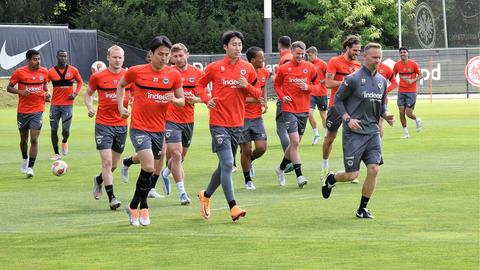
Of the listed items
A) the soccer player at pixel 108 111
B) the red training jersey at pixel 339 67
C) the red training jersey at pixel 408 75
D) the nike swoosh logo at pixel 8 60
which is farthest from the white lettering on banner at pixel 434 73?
the soccer player at pixel 108 111

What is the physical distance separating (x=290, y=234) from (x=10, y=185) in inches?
337

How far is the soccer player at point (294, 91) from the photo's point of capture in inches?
771

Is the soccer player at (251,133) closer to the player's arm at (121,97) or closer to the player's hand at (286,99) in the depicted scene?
the player's hand at (286,99)

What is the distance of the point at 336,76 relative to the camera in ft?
67.0

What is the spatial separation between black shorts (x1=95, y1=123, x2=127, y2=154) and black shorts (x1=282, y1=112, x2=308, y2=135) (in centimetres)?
346

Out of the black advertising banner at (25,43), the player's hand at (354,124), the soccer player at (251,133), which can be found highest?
the black advertising banner at (25,43)

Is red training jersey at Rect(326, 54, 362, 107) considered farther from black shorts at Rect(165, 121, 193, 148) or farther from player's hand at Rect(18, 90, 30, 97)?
player's hand at Rect(18, 90, 30, 97)

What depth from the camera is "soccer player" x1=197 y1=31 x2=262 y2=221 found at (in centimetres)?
1479

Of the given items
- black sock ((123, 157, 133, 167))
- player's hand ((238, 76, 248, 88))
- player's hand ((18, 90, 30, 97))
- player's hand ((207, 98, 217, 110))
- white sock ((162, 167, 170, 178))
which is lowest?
white sock ((162, 167, 170, 178))

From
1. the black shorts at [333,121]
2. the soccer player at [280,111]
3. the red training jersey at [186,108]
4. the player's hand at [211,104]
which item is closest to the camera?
the player's hand at [211,104]

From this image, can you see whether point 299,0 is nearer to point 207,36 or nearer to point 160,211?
point 207,36

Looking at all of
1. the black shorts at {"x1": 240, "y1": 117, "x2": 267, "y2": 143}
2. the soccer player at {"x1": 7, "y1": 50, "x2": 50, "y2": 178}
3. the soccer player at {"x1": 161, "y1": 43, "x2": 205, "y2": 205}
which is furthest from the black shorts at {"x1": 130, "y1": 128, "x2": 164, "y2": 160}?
the soccer player at {"x1": 7, "y1": 50, "x2": 50, "y2": 178}

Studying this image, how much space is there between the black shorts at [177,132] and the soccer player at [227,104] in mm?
2361

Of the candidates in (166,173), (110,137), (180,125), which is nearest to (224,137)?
(110,137)
